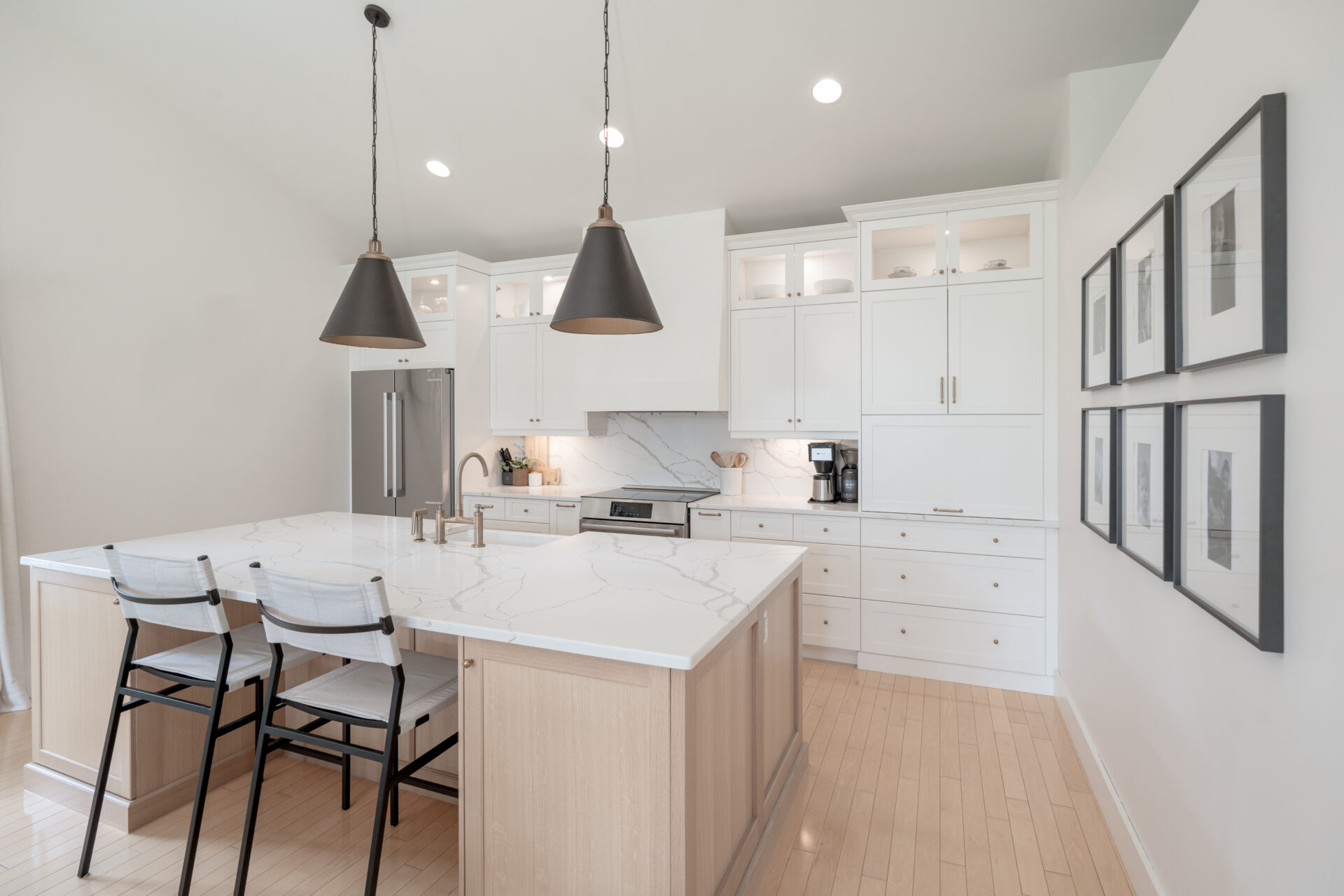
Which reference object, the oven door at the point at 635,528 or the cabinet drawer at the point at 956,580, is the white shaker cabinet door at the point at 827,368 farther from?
the oven door at the point at 635,528

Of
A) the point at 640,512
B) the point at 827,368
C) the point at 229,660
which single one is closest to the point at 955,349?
the point at 827,368

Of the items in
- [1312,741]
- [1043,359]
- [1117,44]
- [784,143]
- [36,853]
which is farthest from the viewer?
[784,143]

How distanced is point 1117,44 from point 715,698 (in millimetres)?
3035

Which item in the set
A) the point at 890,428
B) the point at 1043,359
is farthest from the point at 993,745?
the point at 1043,359

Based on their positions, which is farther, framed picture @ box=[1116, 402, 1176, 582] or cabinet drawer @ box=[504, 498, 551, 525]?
cabinet drawer @ box=[504, 498, 551, 525]

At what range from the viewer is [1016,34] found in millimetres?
2705

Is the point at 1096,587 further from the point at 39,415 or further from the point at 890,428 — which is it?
the point at 39,415

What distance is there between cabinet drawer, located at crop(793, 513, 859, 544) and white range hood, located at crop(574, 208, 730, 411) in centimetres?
86

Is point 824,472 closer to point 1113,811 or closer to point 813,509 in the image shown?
point 813,509

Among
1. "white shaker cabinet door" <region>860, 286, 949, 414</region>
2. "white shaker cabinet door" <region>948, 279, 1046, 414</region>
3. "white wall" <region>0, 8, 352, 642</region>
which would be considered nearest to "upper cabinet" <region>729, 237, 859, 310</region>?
"white shaker cabinet door" <region>860, 286, 949, 414</region>

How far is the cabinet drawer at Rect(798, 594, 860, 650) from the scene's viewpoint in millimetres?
3668

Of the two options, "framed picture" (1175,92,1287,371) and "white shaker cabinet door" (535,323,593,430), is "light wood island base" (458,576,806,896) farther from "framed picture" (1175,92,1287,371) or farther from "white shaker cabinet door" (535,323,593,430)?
"white shaker cabinet door" (535,323,593,430)

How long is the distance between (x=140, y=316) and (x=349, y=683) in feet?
10.5

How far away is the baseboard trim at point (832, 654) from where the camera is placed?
3748 mm
